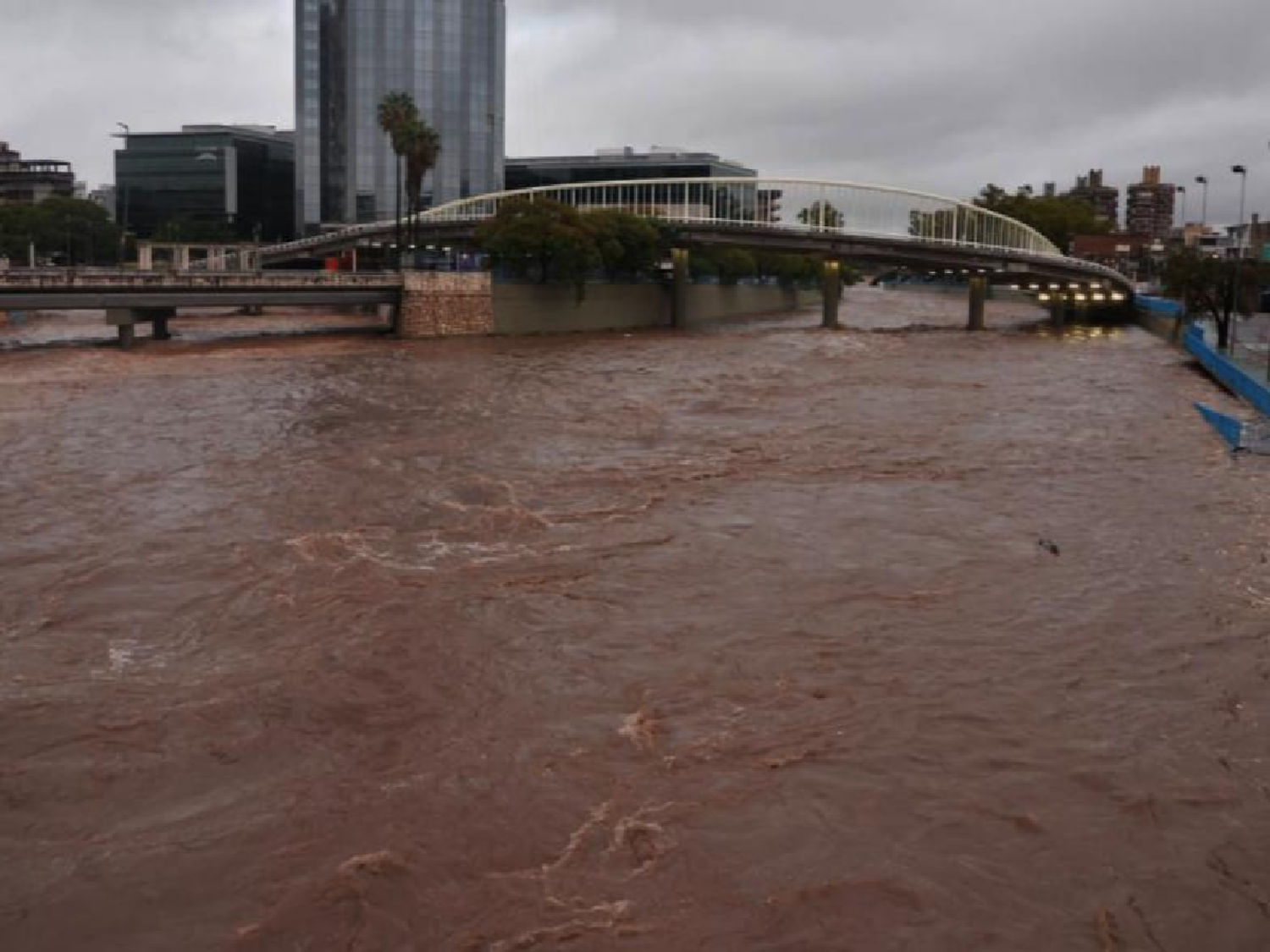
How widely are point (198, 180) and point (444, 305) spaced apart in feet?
377

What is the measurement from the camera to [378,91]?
163000 millimetres

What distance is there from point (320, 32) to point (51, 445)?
13804 cm

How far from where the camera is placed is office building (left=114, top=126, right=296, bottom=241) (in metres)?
183

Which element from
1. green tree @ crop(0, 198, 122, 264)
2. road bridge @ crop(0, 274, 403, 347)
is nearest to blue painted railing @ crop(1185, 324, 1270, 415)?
road bridge @ crop(0, 274, 403, 347)

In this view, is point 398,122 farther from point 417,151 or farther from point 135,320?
point 135,320

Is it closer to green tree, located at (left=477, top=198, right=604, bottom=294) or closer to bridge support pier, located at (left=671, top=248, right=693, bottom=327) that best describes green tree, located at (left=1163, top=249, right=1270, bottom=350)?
bridge support pier, located at (left=671, top=248, right=693, bottom=327)

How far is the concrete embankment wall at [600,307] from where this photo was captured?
86.7 meters

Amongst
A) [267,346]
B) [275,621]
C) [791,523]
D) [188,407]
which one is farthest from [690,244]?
[275,621]

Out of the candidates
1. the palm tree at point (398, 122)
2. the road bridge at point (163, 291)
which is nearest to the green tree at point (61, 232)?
the palm tree at point (398, 122)

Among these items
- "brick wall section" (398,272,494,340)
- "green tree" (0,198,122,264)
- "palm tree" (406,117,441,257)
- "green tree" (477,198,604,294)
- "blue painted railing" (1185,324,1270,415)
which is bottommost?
"blue painted railing" (1185,324,1270,415)

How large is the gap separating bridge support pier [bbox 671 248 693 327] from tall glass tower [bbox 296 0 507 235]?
69.5m

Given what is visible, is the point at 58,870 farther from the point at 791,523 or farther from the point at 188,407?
the point at 188,407

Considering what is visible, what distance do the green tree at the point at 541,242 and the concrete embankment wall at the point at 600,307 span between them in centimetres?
158

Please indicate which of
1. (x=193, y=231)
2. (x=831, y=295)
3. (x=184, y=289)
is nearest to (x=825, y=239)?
(x=831, y=295)
